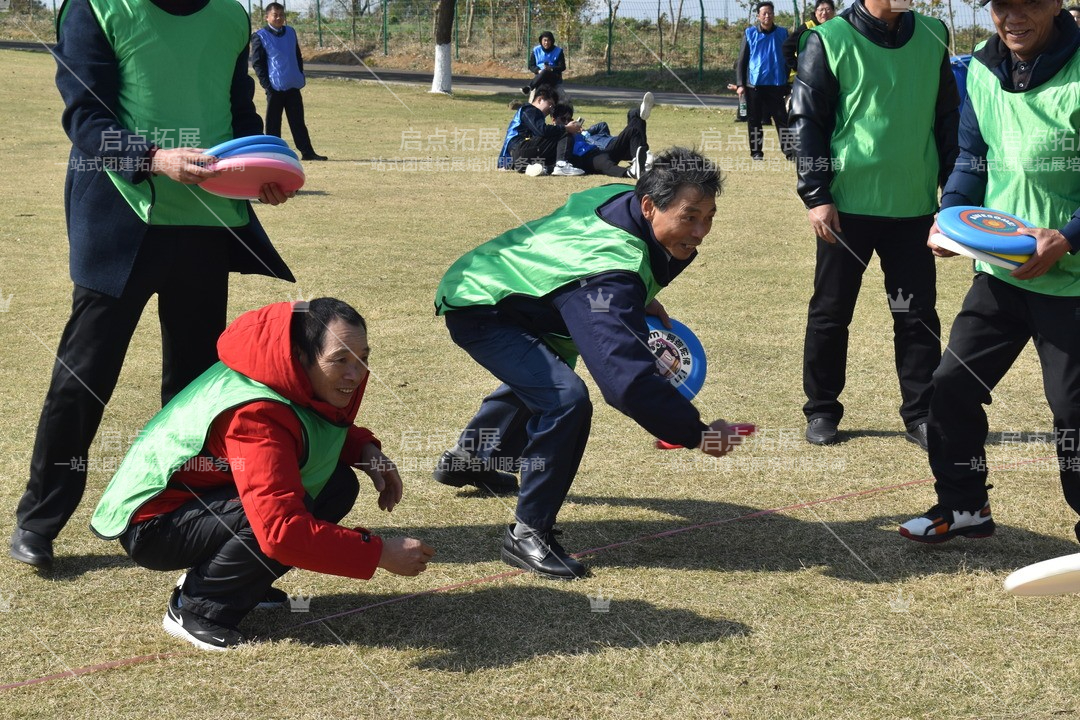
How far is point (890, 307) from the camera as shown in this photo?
17.8 ft

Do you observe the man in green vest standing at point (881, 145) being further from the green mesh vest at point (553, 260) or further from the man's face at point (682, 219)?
the man's face at point (682, 219)

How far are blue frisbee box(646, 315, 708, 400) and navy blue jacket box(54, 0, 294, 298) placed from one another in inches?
56.4

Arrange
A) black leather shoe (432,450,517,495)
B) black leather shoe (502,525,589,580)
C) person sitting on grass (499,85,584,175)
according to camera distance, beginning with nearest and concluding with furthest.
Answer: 1. black leather shoe (502,525,589,580)
2. black leather shoe (432,450,517,495)
3. person sitting on grass (499,85,584,175)

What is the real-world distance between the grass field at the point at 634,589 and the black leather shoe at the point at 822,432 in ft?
0.22

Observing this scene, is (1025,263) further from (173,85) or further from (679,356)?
(173,85)

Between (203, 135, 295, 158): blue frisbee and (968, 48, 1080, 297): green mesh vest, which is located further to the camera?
(968, 48, 1080, 297): green mesh vest

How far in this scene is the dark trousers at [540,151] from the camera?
557 inches

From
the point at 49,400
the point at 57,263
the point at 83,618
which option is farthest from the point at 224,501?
the point at 57,263

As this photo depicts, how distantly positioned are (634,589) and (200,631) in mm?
1372

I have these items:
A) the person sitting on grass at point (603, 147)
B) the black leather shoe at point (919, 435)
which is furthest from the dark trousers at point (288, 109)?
the black leather shoe at point (919, 435)

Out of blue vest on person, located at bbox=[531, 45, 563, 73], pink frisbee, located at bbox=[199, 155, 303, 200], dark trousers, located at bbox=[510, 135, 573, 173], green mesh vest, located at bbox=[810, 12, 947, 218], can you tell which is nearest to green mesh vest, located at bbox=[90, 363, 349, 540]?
pink frisbee, located at bbox=[199, 155, 303, 200]

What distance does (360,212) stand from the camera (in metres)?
11.1

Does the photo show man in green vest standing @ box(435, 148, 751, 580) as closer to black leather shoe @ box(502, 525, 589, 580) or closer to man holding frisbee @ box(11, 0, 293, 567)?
black leather shoe @ box(502, 525, 589, 580)

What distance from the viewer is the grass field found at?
3236 mm
